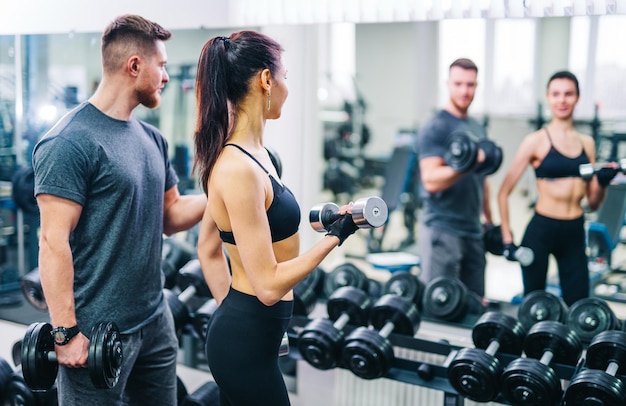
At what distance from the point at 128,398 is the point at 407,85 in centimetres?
737

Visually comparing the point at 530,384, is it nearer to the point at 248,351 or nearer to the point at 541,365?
the point at 541,365

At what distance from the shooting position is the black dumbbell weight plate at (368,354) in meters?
2.42

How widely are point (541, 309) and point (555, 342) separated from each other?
1.22 feet

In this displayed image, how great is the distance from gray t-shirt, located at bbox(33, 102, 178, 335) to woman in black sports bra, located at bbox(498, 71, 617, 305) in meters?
1.73

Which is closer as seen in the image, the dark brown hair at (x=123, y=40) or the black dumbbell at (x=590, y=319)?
the dark brown hair at (x=123, y=40)

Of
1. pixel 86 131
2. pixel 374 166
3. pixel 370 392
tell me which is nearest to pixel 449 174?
pixel 370 392

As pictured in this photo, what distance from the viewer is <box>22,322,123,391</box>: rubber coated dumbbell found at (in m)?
1.71

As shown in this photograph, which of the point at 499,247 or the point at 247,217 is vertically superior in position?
the point at 247,217

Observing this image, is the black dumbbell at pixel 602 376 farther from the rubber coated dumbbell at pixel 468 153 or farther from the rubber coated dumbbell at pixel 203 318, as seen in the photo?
the rubber coated dumbbell at pixel 203 318

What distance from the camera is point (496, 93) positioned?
860 cm

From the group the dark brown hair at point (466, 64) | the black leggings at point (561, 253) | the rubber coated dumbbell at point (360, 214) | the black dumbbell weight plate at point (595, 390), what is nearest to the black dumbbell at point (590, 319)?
the black leggings at point (561, 253)

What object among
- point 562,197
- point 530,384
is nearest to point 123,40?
point 530,384

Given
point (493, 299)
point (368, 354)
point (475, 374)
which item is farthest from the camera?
point (493, 299)

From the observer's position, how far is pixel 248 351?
5.25 ft
